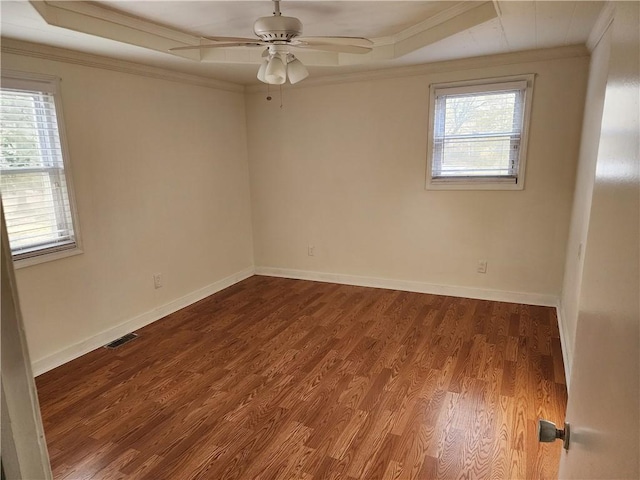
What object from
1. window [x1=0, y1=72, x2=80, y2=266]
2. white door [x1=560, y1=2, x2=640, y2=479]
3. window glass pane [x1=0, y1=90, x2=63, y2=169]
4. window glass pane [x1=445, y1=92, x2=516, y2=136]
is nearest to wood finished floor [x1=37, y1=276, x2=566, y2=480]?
window [x1=0, y1=72, x2=80, y2=266]

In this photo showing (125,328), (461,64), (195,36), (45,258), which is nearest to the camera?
(45,258)

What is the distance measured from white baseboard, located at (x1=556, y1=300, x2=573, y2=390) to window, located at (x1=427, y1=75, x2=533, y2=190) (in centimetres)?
114

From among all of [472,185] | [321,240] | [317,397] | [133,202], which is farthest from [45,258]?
[472,185]

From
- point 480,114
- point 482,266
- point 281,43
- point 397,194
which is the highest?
point 281,43

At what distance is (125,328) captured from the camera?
11.0 feet

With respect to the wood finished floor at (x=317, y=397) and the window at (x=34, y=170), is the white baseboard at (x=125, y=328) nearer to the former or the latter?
the wood finished floor at (x=317, y=397)

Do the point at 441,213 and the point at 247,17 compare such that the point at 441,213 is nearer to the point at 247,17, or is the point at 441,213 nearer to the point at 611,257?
the point at 247,17

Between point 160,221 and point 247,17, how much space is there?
192 cm

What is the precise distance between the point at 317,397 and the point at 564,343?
6.07 ft

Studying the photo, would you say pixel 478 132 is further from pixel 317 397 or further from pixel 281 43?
pixel 317 397

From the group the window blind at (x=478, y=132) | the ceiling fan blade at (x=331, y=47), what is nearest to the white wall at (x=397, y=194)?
the window blind at (x=478, y=132)

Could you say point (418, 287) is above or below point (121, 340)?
above

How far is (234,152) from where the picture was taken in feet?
14.7

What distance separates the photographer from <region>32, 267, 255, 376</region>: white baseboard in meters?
2.82
